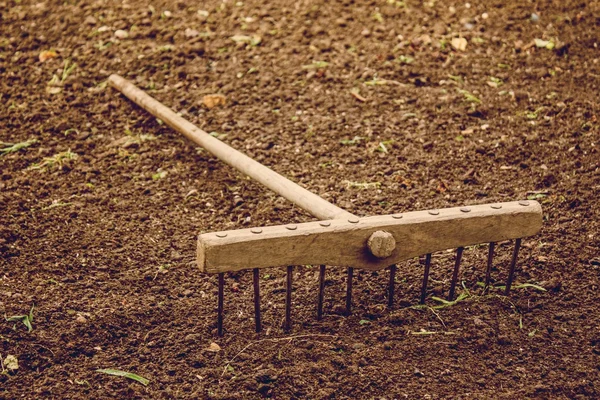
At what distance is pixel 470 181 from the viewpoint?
3.89m

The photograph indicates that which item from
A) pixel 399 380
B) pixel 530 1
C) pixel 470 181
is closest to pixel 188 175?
pixel 470 181

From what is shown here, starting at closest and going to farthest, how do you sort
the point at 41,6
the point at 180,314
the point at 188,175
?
the point at 180,314
the point at 188,175
the point at 41,6

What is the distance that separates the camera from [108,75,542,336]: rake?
102 inches

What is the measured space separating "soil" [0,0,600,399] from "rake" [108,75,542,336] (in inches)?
8.3

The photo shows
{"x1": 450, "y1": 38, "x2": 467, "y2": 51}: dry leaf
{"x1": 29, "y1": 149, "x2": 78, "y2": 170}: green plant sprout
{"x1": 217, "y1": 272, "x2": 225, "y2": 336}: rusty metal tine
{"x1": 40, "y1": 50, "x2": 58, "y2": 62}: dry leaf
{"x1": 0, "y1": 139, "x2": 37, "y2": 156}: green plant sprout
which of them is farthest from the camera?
{"x1": 40, "y1": 50, "x2": 58, "y2": 62}: dry leaf

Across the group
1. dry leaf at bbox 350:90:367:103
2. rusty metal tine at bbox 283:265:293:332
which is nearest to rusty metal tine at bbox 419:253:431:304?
rusty metal tine at bbox 283:265:293:332

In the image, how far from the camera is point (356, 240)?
2.73m

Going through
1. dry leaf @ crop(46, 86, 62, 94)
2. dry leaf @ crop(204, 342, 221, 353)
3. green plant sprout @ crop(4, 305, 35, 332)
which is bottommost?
green plant sprout @ crop(4, 305, 35, 332)

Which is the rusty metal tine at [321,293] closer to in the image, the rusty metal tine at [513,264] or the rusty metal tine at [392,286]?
the rusty metal tine at [392,286]

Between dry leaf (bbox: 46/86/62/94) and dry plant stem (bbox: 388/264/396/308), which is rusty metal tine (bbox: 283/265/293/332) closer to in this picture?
dry plant stem (bbox: 388/264/396/308)

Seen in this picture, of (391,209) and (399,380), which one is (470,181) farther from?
(399,380)

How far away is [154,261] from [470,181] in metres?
1.73

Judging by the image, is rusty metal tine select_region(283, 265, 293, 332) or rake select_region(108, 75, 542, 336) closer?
rake select_region(108, 75, 542, 336)

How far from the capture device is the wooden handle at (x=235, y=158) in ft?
10.0
